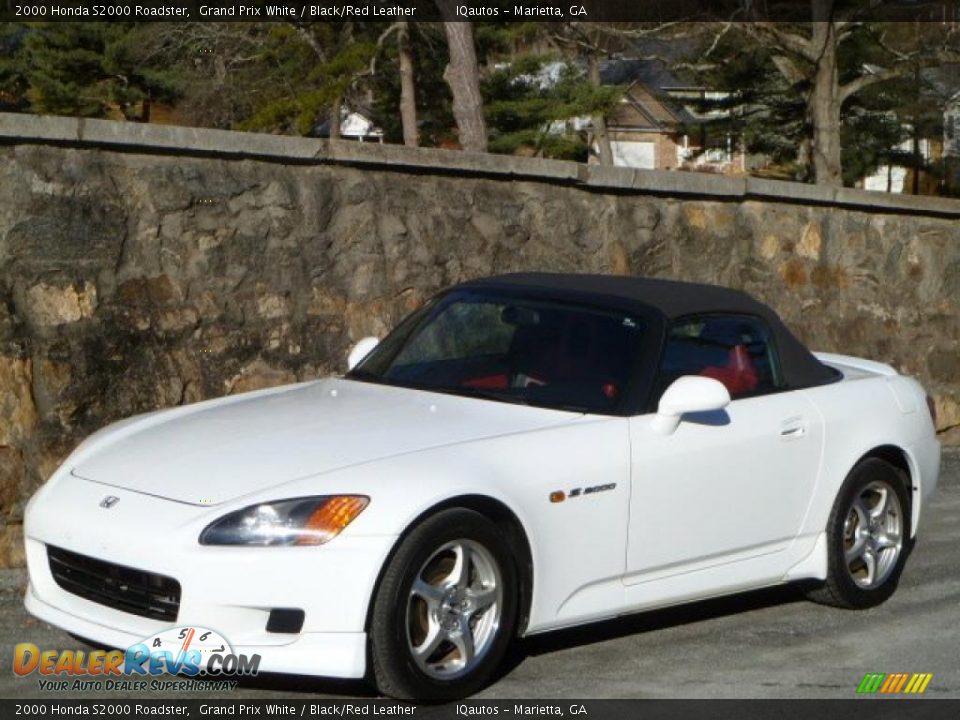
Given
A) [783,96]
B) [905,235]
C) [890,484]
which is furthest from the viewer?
[783,96]

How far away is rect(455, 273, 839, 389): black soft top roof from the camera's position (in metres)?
6.68

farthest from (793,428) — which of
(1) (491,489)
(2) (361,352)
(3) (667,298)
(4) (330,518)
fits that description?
(4) (330,518)

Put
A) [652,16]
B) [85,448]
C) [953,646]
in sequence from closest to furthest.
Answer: [85,448]
[953,646]
[652,16]

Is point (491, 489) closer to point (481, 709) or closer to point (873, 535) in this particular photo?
point (481, 709)

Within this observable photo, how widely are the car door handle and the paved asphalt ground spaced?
2.66ft

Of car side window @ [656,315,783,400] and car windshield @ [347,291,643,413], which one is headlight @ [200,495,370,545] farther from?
car side window @ [656,315,783,400]

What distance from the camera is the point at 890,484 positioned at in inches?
283

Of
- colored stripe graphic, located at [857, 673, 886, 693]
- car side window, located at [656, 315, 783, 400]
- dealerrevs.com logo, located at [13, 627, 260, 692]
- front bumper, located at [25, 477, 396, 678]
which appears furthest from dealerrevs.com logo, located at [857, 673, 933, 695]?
dealerrevs.com logo, located at [13, 627, 260, 692]

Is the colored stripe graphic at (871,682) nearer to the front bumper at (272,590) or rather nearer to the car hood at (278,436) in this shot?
the car hood at (278,436)

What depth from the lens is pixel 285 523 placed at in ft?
16.9

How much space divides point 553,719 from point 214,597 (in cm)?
118

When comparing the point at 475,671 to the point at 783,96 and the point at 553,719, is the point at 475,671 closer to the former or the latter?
the point at 553,719

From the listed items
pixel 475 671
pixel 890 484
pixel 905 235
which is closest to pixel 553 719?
pixel 475 671

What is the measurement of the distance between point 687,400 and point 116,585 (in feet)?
7.13
